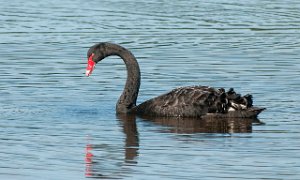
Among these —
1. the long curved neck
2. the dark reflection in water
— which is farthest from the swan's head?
the dark reflection in water

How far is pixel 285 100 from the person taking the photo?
13.8 metres

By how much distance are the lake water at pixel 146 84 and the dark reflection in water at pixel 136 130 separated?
13 millimetres

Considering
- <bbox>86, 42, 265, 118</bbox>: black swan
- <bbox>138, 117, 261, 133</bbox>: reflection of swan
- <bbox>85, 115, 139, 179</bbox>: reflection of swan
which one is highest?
<bbox>86, 42, 265, 118</bbox>: black swan

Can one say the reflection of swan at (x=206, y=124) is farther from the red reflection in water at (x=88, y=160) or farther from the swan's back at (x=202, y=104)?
the red reflection in water at (x=88, y=160)

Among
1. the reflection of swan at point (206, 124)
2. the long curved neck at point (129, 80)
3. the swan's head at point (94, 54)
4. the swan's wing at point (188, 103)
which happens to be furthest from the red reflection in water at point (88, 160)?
the swan's head at point (94, 54)

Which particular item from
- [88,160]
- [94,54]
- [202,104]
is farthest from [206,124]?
[88,160]

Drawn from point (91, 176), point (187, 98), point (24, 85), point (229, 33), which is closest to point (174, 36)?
point (229, 33)

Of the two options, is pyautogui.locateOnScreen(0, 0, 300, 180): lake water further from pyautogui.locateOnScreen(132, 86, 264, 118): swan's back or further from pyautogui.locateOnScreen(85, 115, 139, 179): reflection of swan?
pyautogui.locateOnScreen(132, 86, 264, 118): swan's back

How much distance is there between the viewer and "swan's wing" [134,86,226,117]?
12.8m

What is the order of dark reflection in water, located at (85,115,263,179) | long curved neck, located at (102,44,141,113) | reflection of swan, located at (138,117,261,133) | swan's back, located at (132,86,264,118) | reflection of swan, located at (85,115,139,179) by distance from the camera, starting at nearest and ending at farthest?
reflection of swan, located at (85,115,139,179) < dark reflection in water, located at (85,115,263,179) < reflection of swan, located at (138,117,261,133) < swan's back, located at (132,86,264,118) < long curved neck, located at (102,44,141,113)

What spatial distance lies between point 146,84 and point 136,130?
2.99 metres

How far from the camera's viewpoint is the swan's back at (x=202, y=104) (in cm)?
1278

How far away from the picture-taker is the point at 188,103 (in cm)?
1290

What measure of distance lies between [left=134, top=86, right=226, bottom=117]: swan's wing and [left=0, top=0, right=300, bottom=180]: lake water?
20cm
